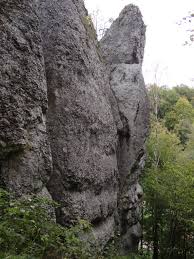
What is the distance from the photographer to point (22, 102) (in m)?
9.07

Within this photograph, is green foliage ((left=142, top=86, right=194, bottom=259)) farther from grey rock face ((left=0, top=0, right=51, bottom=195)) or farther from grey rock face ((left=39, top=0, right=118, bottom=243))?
grey rock face ((left=0, top=0, right=51, bottom=195))

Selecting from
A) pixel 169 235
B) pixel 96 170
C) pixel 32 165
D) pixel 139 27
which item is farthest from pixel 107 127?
pixel 169 235

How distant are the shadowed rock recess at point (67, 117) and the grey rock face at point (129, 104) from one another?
5 cm

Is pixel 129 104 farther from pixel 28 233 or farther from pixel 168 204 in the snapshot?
pixel 28 233

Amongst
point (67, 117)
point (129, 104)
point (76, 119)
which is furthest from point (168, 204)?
point (67, 117)

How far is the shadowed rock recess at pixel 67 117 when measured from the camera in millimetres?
8883

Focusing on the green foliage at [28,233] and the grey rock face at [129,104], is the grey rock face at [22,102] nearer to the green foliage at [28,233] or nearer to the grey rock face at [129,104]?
the green foliage at [28,233]

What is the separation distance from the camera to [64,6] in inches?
497

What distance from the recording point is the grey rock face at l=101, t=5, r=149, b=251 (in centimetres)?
1764

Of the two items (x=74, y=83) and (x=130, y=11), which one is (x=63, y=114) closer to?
(x=74, y=83)

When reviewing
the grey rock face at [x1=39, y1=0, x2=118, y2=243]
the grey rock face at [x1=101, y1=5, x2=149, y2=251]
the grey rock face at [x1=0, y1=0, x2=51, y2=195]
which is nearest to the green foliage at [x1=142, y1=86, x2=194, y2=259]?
the grey rock face at [x1=101, y1=5, x2=149, y2=251]

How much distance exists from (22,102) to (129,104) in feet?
31.1

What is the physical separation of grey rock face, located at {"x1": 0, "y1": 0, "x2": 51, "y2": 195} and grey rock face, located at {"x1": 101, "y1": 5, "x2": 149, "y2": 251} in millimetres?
7903

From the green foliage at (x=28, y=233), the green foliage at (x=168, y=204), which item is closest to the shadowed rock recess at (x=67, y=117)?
the green foliage at (x=168, y=204)
